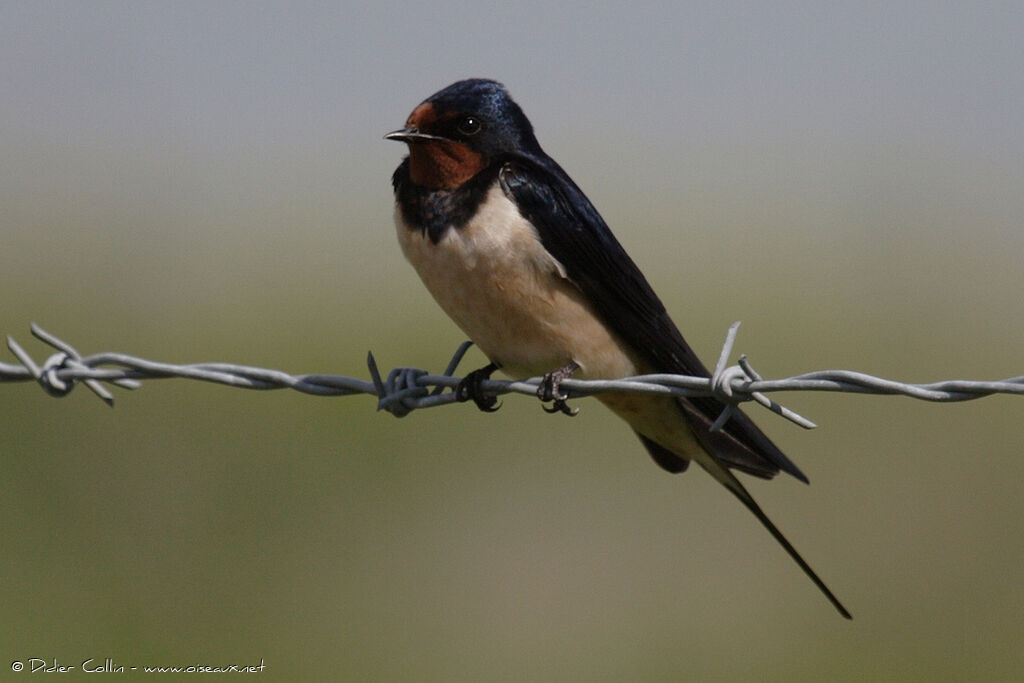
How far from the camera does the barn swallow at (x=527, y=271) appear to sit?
2818 millimetres

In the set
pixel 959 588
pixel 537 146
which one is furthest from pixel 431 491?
pixel 537 146

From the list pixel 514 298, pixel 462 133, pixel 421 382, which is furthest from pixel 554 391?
pixel 462 133

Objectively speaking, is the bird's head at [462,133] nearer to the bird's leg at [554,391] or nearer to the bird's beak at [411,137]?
the bird's beak at [411,137]

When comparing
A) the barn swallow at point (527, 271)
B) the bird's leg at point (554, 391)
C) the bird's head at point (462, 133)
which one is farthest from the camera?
the bird's head at point (462, 133)

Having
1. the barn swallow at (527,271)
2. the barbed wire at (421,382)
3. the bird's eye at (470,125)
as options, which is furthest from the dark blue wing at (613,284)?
the barbed wire at (421,382)

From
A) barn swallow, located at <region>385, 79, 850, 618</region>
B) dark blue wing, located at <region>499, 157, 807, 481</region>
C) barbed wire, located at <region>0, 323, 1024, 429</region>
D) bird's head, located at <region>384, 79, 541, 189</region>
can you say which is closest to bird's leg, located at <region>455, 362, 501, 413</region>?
barn swallow, located at <region>385, 79, 850, 618</region>

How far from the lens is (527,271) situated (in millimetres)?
2826

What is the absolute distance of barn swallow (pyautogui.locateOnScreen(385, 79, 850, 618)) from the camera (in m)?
2.82

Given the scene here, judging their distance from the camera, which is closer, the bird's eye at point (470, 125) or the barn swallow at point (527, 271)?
the barn swallow at point (527, 271)

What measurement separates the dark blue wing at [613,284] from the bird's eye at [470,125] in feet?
0.42

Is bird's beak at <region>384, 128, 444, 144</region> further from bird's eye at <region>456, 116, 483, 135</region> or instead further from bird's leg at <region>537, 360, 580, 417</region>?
bird's leg at <region>537, 360, 580, 417</region>

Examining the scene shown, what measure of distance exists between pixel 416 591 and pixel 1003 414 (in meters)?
3.36

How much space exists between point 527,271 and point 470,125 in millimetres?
382

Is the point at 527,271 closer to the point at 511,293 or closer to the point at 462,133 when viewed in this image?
the point at 511,293
